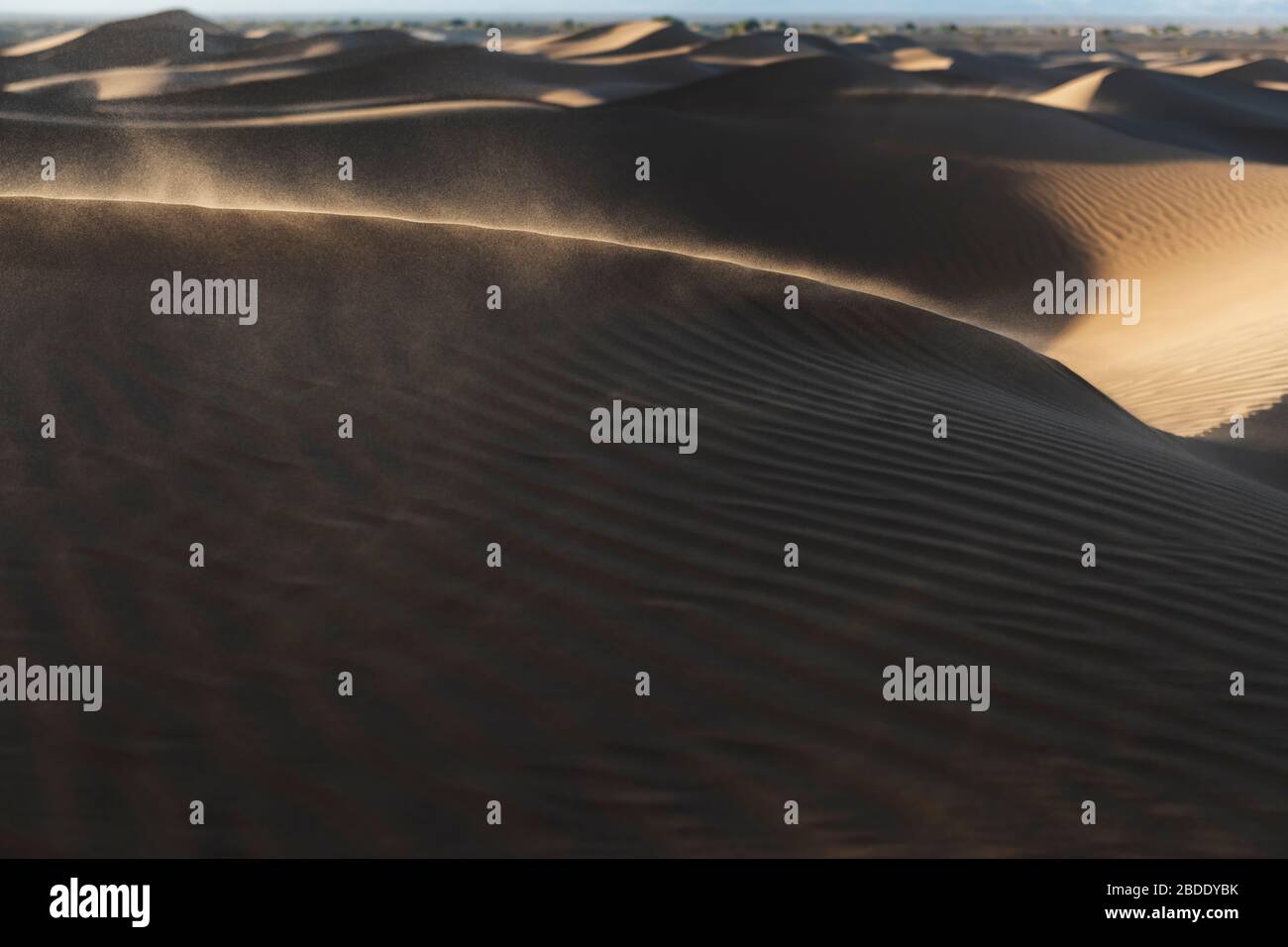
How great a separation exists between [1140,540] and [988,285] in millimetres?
11886

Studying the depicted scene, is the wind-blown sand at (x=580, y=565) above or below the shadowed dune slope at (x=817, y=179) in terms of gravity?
below

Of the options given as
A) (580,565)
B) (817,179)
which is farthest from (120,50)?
(580,565)

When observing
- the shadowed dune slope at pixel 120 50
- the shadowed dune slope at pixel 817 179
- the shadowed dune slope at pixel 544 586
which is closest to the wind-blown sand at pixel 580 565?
the shadowed dune slope at pixel 544 586

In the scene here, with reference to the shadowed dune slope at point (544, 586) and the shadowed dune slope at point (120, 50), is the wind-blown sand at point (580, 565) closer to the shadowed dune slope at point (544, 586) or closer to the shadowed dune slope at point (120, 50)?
the shadowed dune slope at point (544, 586)

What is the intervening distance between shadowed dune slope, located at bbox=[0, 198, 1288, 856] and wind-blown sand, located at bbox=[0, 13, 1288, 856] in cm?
1

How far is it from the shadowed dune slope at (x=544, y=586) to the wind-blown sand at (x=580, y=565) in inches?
0.5

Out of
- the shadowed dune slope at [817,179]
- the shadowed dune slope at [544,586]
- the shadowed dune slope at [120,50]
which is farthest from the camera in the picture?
the shadowed dune slope at [120,50]

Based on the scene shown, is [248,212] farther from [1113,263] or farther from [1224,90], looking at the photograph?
[1224,90]

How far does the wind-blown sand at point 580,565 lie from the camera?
3.13m

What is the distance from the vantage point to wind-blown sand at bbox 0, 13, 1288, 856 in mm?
3133

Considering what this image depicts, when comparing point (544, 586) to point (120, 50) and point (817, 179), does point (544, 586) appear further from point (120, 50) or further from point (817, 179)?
point (120, 50)

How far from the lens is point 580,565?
12.6ft

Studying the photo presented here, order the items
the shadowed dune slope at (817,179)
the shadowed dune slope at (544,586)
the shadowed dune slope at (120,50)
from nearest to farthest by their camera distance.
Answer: the shadowed dune slope at (544,586)
the shadowed dune slope at (817,179)
the shadowed dune slope at (120,50)
